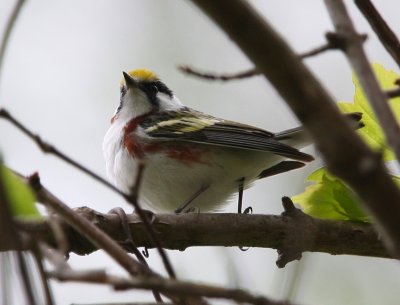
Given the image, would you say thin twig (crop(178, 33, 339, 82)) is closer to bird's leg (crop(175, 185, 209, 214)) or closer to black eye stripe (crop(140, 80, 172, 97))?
bird's leg (crop(175, 185, 209, 214))

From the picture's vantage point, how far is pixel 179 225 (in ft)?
7.60

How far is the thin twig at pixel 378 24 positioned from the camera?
1386 millimetres

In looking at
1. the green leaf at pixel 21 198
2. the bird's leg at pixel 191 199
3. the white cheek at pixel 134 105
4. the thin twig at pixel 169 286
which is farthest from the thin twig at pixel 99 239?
the white cheek at pixel 134 105

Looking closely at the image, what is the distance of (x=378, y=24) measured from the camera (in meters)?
1.42

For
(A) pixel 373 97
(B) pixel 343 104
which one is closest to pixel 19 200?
(A) pixel 373 97

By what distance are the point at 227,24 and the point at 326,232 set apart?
1.58 m

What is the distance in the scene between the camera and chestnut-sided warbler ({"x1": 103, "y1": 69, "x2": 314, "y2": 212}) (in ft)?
13.4

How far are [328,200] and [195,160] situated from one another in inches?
78.3

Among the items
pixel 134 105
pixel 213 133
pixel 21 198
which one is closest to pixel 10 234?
pixel 21 198

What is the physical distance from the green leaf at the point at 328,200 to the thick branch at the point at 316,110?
1.27 meters

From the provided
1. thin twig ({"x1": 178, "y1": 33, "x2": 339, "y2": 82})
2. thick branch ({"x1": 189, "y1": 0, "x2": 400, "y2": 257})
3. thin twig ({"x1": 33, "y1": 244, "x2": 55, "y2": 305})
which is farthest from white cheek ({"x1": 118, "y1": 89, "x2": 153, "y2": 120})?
thick branch ({"x1": 189, "y1": 0, "x2": 400, "y2": 257})

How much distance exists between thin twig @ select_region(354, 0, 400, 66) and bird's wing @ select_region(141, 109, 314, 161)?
234cm

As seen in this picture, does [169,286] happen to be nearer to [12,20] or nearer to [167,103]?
[12,20]

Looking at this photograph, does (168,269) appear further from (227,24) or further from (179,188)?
(179,188)
